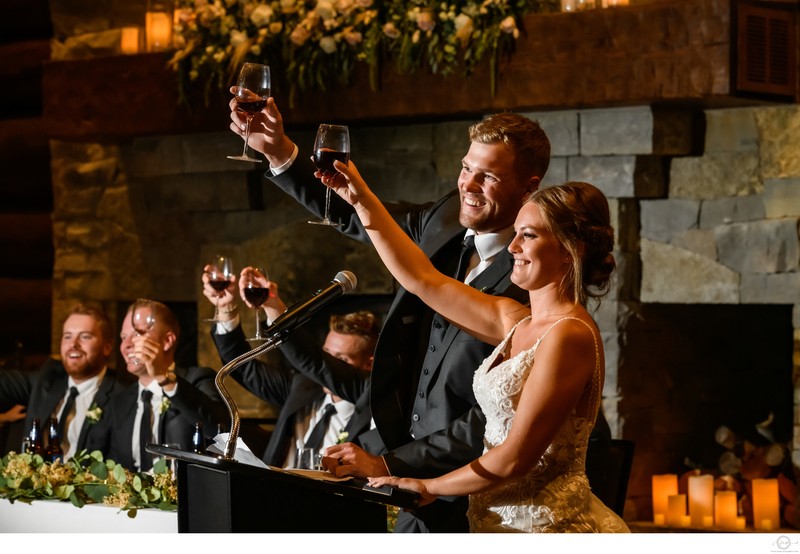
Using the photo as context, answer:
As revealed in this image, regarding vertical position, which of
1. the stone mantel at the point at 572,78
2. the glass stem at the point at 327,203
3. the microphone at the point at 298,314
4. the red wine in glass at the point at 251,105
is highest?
the stone mantel at the point at 572,78

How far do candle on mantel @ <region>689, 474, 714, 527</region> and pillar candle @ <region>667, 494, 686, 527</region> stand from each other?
102 millimetres

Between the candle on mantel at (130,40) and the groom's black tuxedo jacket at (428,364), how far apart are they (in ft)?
11.1

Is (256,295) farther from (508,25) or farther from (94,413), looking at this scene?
(508,25)

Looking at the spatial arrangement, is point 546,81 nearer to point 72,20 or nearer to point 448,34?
point 448,34

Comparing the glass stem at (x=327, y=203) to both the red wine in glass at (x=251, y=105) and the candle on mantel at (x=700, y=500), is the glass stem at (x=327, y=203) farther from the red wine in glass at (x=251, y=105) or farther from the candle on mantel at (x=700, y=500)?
the candle on mantel at (x=700, y=500)

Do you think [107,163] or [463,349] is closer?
[463,349]

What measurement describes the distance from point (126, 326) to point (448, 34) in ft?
5.48

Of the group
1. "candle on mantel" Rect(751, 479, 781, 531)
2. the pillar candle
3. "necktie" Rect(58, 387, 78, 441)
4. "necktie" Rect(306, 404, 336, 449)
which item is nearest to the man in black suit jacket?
"necktie" Rect(306, 404, 336, 449)

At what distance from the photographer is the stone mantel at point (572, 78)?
4430 millimetres

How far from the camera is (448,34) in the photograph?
495 centimetres

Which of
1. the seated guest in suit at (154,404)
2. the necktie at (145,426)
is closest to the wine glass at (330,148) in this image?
the seated guest in suit at (154,404)

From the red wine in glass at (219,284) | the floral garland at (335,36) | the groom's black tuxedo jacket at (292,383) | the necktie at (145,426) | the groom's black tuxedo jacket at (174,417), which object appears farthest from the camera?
the floral garland at (335,36)

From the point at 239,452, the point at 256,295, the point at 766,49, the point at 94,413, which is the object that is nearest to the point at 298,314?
the point at 239,452
